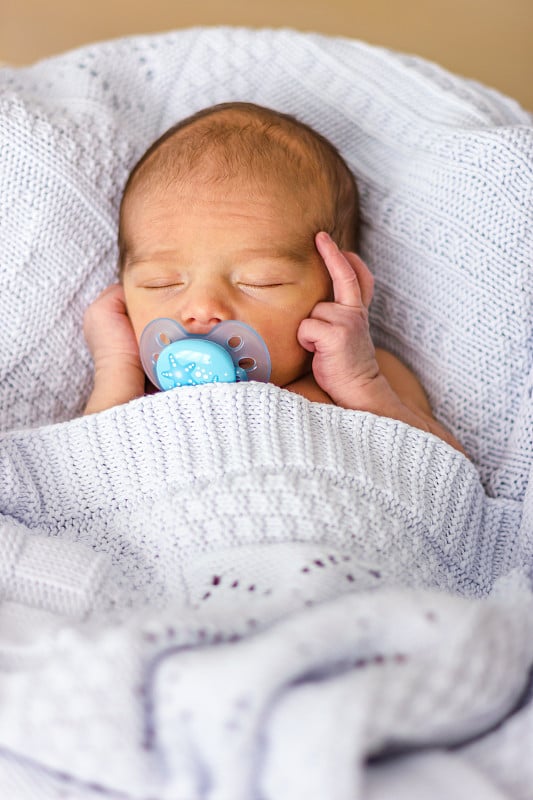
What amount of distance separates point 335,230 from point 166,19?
0.84 meters

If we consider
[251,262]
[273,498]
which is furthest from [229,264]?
[273,498]

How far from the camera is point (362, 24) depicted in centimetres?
172

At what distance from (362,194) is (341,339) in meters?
0.35

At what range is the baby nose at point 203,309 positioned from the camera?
1.03m

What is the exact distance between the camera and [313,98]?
1.33 meters

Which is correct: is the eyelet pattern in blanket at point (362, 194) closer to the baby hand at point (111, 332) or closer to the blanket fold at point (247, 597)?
the baby hand at point (111, 332)

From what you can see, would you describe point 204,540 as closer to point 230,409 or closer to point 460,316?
point 230,409

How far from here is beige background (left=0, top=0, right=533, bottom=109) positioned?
169 cm

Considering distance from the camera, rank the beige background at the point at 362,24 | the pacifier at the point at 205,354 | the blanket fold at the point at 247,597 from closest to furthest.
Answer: the blanket fold at the point at 247,597 → the pacifier at the point at 205,354 → the beige background at the point at 362,24

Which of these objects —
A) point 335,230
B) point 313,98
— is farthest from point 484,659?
point 313,98

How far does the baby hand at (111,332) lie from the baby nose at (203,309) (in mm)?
159

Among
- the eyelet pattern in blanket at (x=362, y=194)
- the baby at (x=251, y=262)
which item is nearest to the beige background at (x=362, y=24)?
the eyelet pattern in blanket at (x=362, y=194)

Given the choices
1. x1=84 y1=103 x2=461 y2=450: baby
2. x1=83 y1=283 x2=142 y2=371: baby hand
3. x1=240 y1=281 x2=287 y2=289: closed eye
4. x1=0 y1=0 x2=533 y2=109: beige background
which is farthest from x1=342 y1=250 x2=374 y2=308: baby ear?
x1=0 y1=0 x2=533 y2=109: beige background

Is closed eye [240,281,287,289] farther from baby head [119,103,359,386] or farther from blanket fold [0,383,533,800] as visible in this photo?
blanket fold [0,383,533,800]
